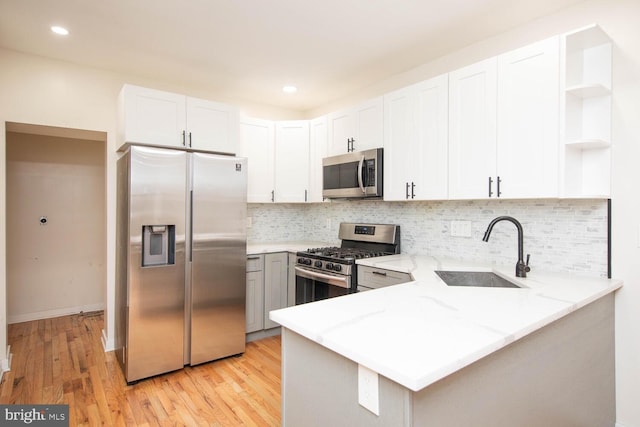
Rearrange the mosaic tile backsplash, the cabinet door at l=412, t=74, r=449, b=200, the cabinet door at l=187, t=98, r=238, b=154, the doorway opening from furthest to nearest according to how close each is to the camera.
Answer: the doorway opening < the cabinet door at l=187, t=98, r=238, b=154 < the cabinet door at l=412, t=74, r=449, b=200 < the mosaic tile backsplash

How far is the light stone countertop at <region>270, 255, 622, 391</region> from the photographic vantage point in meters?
0.94

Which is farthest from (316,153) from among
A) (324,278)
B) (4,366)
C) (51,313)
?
(51,313)

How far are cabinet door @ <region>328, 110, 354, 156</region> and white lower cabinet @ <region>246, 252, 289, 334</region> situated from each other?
1188 millimetres

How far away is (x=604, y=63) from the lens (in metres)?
2.03

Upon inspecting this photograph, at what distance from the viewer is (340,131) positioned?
135 inches

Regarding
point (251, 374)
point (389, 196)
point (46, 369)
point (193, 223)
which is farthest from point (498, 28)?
point (46, 369)

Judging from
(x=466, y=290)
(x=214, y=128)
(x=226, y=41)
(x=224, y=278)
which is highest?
(x=226, y=41)

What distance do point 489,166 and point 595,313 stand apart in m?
1.00

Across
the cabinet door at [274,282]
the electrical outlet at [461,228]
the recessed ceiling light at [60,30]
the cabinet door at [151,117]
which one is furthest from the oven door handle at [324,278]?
the recessed ceiling light at [60,30]

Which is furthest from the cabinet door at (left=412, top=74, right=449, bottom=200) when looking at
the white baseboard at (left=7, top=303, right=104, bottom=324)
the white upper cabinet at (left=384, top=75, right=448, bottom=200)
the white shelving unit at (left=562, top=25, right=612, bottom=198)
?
the white baseboard at (left=7, top=303, right=104, bottom=324)

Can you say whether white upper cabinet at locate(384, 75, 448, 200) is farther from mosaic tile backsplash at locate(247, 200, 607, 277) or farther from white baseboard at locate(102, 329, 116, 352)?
white baseboard at locate(102, 329, 116, 352)

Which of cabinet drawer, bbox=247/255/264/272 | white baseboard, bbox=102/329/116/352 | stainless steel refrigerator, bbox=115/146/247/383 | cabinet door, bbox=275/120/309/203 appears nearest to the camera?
stainless steel refrigerator, bbox=115/146/247/383

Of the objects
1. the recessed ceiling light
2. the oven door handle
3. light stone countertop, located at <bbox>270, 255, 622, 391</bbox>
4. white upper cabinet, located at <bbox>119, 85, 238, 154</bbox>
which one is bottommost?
the oven door handle

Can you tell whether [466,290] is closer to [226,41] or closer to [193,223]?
[193,223]
